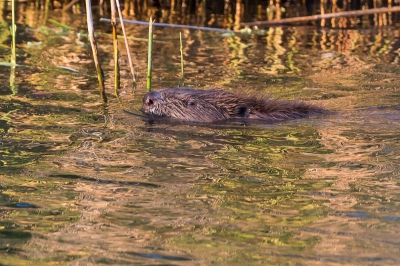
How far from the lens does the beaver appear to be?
5832mm

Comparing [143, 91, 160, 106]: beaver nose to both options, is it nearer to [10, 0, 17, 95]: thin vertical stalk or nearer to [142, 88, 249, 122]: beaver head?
[142, 88, 249, 122]: beaver head

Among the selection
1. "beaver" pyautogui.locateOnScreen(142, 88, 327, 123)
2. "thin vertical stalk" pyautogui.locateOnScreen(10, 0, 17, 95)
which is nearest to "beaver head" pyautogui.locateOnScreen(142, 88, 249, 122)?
"beaver" pyautogui.locateOnScreen(142, 88, 327, 123)

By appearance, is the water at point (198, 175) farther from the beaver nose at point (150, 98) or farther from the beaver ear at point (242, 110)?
the beaver ear at point (242, 110)

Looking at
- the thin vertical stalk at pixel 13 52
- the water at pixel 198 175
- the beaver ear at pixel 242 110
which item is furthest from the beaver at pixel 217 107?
the thin vertical stalk at pixel 13 52

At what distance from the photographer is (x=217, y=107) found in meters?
5.87

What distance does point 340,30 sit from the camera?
1000 centimetres

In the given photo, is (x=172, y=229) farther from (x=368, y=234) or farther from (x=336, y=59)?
(x=336, y=59)

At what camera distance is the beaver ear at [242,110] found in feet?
19.2

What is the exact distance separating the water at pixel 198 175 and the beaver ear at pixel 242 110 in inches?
10.2

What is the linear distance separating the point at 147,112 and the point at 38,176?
196 cm

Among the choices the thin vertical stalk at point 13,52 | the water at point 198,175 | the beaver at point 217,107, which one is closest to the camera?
the water at point 198,175

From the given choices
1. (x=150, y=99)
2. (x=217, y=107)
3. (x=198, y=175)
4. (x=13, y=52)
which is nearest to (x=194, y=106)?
(x=217, y=107)

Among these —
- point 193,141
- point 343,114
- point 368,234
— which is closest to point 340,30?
point 343,114

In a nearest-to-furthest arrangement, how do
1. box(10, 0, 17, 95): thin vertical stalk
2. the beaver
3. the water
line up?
the water → the beaver → box(10, 0, 17, 95): thin vertical stalk
